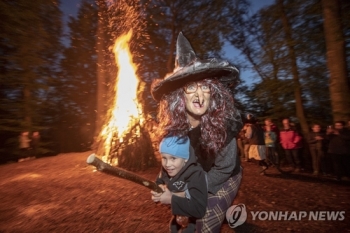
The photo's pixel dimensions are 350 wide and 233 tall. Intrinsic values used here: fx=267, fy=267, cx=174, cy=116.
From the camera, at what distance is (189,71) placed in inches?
76.6

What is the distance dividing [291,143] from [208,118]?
8.17 metres

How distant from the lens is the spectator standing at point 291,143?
925cm

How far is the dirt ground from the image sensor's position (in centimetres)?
469

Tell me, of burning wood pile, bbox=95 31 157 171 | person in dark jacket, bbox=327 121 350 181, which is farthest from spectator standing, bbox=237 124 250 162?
burning wood pile, bbox=95 31 157 171

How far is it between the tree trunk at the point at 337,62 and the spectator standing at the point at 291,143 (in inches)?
55.4

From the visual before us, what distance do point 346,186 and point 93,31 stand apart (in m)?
21.9

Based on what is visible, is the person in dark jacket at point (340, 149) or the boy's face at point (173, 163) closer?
the boy's face at point (173, 163)

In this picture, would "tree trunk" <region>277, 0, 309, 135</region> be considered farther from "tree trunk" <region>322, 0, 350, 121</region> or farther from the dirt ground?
the dirt ground

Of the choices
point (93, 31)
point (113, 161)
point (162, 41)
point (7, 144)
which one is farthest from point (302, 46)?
point (93, 31)

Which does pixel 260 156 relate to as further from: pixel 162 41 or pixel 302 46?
pixel 162 41

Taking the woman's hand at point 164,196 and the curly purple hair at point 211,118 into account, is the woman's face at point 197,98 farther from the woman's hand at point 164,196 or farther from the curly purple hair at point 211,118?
the woman's hand at point 164,196

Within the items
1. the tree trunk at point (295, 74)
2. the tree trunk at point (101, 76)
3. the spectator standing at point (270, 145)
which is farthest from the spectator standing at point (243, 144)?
the tree trunk at point (101, 76)

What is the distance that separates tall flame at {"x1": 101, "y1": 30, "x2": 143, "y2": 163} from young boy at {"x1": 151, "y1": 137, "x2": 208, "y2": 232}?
744cm

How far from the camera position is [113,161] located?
29.8 feet
